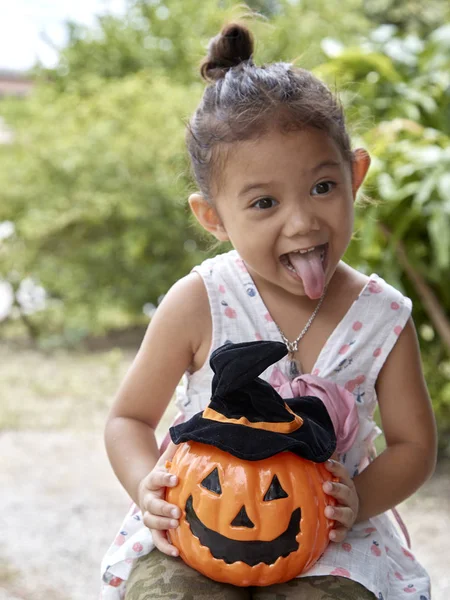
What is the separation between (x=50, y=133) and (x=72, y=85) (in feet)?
3.66

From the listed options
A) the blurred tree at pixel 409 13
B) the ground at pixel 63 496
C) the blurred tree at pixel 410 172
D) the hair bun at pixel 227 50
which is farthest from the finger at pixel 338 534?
the blurred tree at pixel 409 13

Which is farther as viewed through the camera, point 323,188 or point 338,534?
point 323,188

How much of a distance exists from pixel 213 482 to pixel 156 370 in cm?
37

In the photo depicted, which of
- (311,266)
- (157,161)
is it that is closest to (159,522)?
(311,266)

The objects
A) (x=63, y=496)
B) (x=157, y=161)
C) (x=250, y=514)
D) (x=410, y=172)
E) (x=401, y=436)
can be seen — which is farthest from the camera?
(x=157, y=161)

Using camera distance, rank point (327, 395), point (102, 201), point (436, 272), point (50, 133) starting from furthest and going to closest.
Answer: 1. point (50, 133)
2. point (102, 201)
3. point (436, 272)
4. point (327, 395)

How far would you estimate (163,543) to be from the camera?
52.1 inches

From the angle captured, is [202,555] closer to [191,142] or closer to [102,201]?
[191,142]

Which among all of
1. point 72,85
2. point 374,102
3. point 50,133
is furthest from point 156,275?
point 374,102

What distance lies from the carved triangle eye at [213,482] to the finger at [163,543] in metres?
0.16

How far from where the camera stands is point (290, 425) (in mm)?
1220

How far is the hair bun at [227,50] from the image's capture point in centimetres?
159

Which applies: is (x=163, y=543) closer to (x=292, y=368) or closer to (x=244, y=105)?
(x=292, y=368)

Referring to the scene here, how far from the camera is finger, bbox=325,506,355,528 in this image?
4.12 feet
